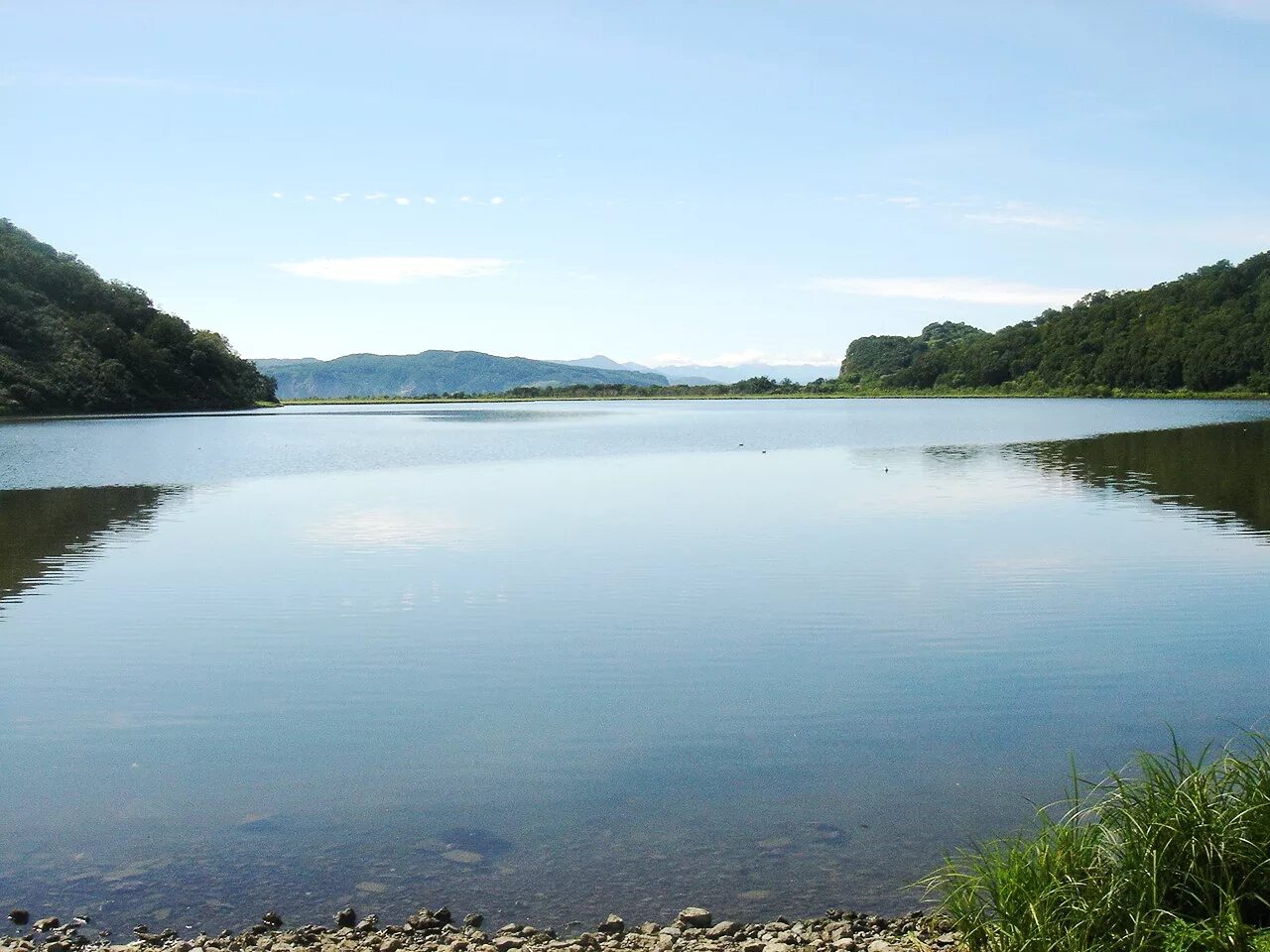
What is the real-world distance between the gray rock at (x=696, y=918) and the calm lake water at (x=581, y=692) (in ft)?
0.64

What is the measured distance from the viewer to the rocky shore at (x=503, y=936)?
607 cm

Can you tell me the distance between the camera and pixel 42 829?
8.00 m

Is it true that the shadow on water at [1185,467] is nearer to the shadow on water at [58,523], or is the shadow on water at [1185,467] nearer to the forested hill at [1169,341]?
the shadow on water at [58,523]

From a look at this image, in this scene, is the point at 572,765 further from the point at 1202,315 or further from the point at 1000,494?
the point at 1202,315

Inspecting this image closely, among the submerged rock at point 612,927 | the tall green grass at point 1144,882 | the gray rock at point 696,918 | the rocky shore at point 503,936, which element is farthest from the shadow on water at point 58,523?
the tall green grass at point 1144,882

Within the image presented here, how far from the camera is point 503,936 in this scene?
6.25 m

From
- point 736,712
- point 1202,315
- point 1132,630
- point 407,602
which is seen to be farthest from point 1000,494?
point 1202,315

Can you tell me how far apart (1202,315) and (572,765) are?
179 meters

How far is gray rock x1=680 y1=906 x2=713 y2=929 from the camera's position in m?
6.45

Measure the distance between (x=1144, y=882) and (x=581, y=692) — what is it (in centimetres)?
665

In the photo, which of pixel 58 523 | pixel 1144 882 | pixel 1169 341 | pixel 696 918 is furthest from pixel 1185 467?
pixel 1169 341

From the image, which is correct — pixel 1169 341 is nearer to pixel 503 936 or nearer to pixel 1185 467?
pixel 1185 467

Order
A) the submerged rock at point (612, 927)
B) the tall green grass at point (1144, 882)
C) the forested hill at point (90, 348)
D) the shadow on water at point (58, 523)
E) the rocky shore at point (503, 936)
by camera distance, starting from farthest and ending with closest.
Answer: the forested hill at point (90, 348) < the shadow on water at point (58, 523) < the submerged rock at point (612, 927) < the rocky shore at point (503, 936) < the tall green grass at point (1144, 882)

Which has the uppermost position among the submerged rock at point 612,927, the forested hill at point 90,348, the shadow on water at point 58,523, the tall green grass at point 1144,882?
the forested hill at point 90,348
